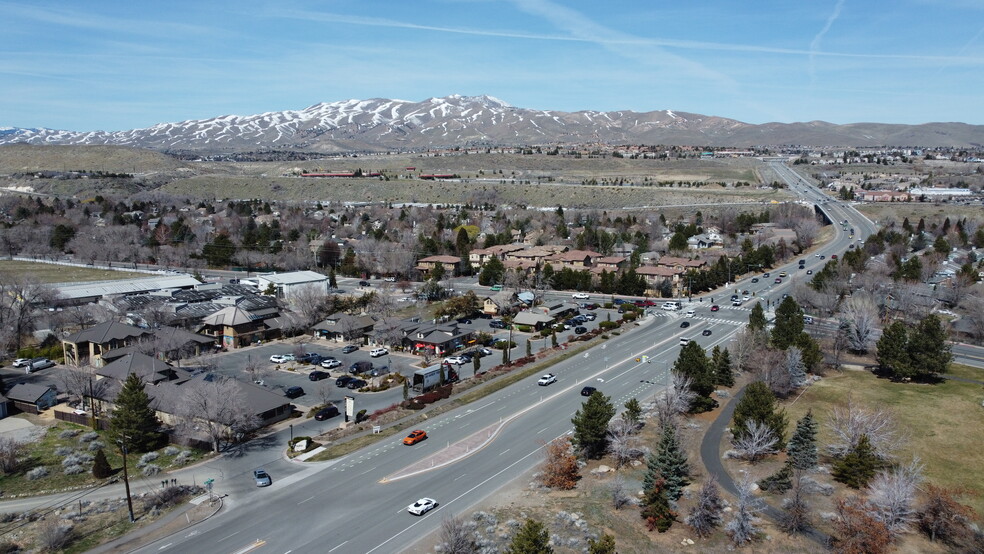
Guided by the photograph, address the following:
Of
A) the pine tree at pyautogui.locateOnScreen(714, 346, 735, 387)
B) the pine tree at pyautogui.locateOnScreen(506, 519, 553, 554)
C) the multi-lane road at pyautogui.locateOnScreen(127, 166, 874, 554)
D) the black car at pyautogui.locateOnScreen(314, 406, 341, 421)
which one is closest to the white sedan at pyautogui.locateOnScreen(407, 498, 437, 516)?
the multi-lane road at pyautogui.locateOnScreen(127, 166, 874, 554)

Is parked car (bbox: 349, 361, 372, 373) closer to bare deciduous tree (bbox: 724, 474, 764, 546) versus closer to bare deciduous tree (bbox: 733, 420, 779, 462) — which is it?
bare deciduous tree (bbox: 733, 420, 779, 462)

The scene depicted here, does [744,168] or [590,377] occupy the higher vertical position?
[744,168]

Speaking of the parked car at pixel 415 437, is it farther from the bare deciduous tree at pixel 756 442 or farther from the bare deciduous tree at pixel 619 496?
the bare deciduous tree at pixel 756 442

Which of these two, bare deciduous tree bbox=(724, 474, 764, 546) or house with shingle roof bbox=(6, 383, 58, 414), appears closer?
bare deciduous tree bbox=(724, 474, 764, 546)

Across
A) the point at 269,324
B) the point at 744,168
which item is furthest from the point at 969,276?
the point at 744,168

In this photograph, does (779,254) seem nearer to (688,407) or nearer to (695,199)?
(695,199)

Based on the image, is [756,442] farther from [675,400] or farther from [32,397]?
Result: [32,397]
